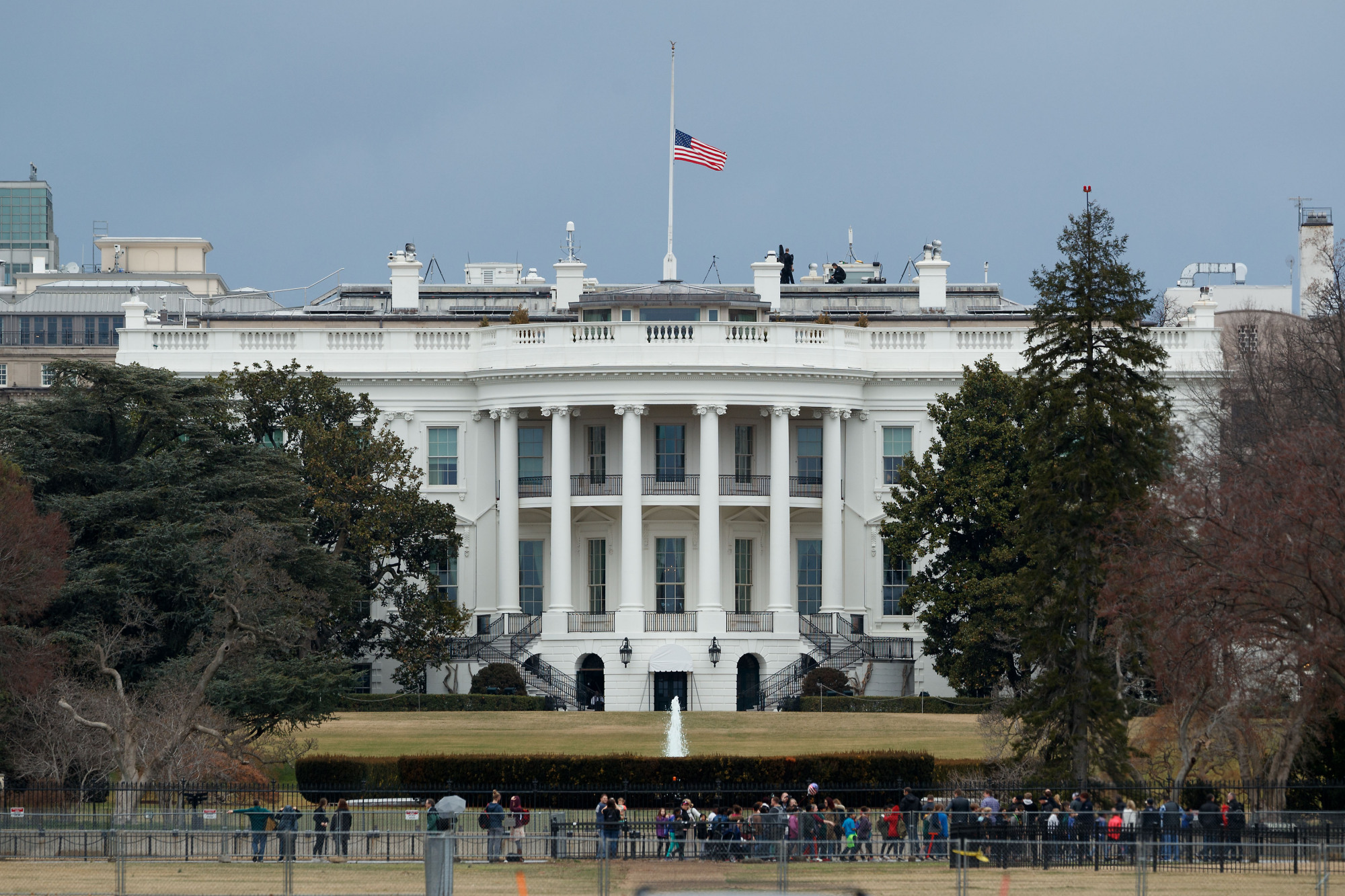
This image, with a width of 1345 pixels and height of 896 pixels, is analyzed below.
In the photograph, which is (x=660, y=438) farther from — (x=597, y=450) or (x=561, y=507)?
(x=561, y=507)

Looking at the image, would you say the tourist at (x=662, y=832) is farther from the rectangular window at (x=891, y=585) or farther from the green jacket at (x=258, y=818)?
the rectangular window at (x=891, y=585)

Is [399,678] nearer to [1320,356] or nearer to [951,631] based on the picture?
[951,631]

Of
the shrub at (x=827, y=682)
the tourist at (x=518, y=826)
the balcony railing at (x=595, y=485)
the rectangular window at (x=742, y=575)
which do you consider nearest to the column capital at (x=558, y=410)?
the balcony railing at (x=595, y=485)

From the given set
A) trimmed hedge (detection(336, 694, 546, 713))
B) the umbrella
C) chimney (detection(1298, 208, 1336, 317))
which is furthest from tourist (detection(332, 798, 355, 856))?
chimney (detection(1298, 208, 1336, 317))

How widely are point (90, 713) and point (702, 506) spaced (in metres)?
30.2

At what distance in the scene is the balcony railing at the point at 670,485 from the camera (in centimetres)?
7462

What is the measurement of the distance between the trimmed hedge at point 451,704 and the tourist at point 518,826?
25.0m

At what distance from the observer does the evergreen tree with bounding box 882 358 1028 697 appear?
64812mm

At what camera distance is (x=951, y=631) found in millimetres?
67000

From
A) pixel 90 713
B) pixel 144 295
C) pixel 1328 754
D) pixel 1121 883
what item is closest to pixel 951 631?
pixel 1328 754

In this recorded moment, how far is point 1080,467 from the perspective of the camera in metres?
45.5

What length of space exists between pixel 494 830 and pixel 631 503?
1454 inches

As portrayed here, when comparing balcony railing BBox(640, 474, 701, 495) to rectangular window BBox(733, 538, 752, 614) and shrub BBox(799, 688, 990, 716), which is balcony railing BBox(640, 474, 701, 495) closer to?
rectangular window BBox(733, 538, 752, 614)

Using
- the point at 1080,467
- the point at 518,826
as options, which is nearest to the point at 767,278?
the point at 1080,467
